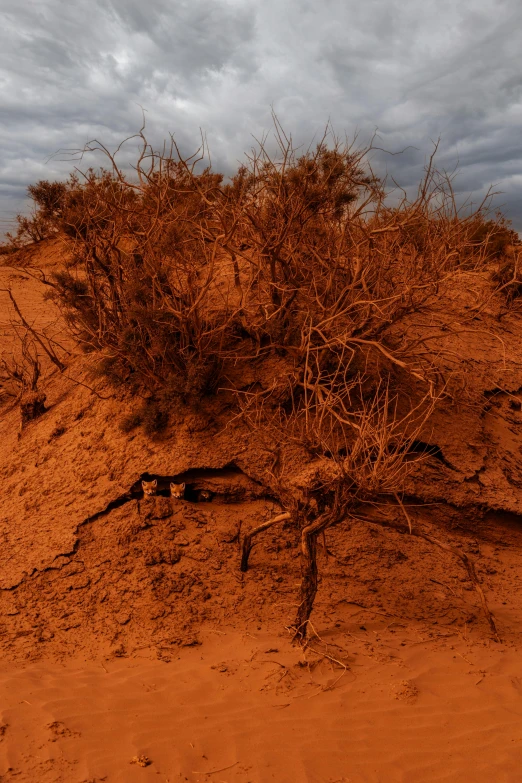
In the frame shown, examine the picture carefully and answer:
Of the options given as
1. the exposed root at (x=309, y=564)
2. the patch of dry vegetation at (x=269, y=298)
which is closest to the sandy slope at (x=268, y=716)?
the exposed root at (x=309, y=564)

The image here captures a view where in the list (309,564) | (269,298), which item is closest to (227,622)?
(309,564)

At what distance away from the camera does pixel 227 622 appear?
4.58 metres

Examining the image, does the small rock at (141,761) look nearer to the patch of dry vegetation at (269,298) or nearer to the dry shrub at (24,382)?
the patch of dry vegetation at (269,298)

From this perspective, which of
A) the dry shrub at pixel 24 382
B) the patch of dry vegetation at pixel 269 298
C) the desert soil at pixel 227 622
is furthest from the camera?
the dry shrub at pixel 24 382

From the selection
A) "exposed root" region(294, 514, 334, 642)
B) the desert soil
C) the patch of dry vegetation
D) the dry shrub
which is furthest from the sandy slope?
the dry shrub

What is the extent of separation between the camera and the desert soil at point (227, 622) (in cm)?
329

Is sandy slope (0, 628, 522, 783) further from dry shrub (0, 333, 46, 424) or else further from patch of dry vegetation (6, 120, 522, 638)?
dry shrub (0, 333, 46, 424)

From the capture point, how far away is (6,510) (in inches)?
227

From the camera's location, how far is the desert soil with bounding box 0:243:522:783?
329cm

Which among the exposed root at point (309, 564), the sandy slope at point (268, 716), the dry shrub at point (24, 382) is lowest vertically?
the sandy slope at point (268, 716)

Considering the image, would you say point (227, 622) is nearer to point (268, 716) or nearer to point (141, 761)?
point (268, 716)

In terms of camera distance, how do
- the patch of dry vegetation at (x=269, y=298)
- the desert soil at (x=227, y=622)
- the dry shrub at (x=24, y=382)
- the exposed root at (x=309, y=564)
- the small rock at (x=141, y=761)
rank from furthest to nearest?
1. the dry shrub at (x=24, y=382)
2. the patch of dry vegetation at (x=269, y=298)
3. the exposed root at (x=309, y=564)
4. the desert soil at (x=227, y=622)
5. the small rock at (x=141, y=761)

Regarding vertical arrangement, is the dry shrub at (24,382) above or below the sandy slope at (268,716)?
above

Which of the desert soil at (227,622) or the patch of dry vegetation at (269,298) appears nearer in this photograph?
the desert soil at (227,622)
